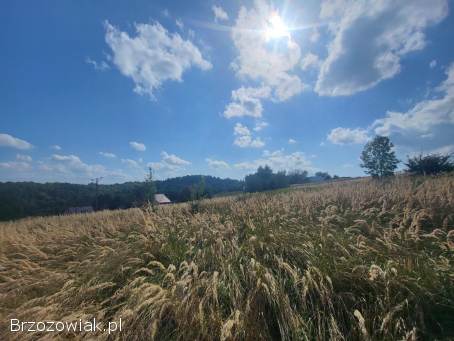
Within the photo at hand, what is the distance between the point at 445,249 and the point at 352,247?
1523 millimetres

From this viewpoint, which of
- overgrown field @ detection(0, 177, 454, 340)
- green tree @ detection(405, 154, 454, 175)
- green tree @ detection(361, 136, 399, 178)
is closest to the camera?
overgrown field @ detection(0, 177, 454, 340)

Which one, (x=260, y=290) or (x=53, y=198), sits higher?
(x=53, y=198)

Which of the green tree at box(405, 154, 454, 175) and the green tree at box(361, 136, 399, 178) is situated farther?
the green tree at box(361, 136, 399, 178)

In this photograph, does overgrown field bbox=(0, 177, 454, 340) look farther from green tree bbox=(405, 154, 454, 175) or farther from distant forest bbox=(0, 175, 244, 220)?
distant forest bbox=(0, 175, 244, 220)

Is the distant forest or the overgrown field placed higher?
the distant forest

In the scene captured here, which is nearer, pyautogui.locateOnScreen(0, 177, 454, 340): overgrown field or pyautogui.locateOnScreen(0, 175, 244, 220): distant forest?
pyautogui.locateOnScreen(0, 177, 454, 340): overgrown field

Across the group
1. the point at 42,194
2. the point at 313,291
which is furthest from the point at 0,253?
the point at 42,194

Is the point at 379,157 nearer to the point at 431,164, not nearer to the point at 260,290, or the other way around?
the point at 431,164

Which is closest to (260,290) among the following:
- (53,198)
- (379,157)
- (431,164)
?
(431,164)

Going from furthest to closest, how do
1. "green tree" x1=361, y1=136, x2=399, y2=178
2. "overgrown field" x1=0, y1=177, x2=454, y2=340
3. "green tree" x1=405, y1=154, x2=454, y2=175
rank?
"green tree" x1=361, y1=136, x2=399, y2=178 < "green tree" x1=405, y1=154, x2=454, y2=175 < "overgrown field" x1=0, y1=177, x2=454, y2=340

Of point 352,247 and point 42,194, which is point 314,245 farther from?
point 42,194

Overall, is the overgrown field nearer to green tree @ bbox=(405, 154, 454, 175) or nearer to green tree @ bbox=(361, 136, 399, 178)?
green tree @ bbox=(405, 154, 454, 175)

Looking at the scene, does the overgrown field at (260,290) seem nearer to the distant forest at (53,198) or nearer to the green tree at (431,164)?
the green tree at (431,164)

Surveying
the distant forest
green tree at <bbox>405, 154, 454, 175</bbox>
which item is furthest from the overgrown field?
the distant forest
